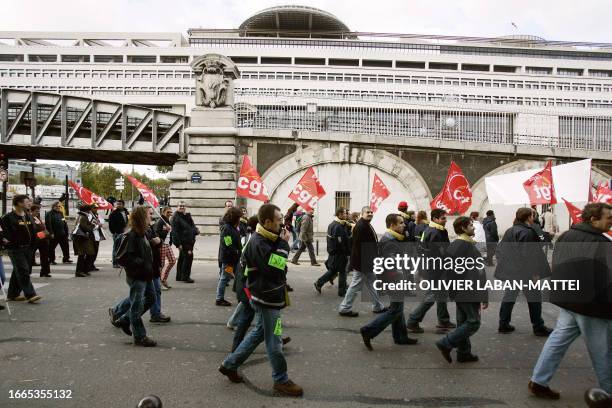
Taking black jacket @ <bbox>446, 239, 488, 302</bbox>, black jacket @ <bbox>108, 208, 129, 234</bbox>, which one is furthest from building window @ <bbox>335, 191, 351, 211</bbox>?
black jacket @ <bbox>446, 239, 488, 302</bbox>

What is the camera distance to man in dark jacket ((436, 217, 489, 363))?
17.3 ft

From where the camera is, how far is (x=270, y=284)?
4.42m

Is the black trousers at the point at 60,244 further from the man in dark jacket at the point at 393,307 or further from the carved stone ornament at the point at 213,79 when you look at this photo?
the carved stone ornament at the point at 213,79

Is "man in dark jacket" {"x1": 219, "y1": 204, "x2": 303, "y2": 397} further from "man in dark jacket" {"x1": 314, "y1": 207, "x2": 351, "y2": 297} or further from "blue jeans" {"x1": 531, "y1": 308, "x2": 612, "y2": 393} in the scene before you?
"man in dark jacket" {"x1": 314, "y1": 207, "x2": 351, "y2": 297}

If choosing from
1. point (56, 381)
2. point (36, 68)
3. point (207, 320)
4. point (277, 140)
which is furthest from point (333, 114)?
point (36, 68)

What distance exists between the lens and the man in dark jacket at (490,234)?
13133mm

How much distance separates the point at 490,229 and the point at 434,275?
25.3ft

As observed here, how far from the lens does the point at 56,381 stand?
15.5 feet

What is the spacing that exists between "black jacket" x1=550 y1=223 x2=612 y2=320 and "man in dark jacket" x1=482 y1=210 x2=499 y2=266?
29.8ft

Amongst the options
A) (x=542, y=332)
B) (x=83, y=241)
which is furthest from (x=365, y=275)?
(x=83, y=241)

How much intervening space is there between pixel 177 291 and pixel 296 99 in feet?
59.3

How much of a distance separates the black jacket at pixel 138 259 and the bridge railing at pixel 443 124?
16.1m

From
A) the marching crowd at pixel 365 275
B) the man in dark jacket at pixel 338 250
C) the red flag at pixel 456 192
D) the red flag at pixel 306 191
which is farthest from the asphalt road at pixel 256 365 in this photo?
the red flag at pixel 456 192

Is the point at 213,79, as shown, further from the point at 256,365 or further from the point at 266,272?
the point at 266,272
